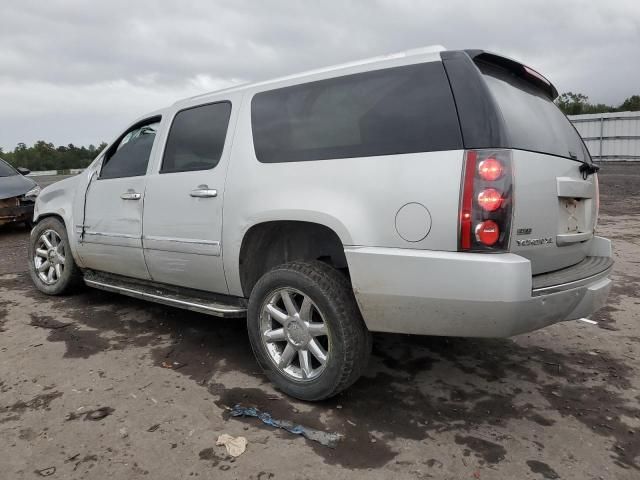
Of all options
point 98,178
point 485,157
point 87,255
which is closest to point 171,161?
point 98,178

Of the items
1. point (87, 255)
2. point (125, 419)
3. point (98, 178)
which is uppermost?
point (98, 178)

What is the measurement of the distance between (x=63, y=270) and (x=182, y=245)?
2.10m

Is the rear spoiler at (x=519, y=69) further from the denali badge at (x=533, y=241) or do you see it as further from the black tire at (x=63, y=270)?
the black tire at (x=63, y=270)

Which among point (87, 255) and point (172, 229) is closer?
point (172, 229)

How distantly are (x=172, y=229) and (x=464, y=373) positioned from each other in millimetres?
2246

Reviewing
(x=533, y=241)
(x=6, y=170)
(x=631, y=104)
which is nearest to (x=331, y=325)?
(x=533, y=241)

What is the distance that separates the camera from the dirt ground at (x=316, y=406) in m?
2.25

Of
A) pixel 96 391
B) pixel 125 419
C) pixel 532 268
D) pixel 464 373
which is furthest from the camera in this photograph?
pixel 464 373

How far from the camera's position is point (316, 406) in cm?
279

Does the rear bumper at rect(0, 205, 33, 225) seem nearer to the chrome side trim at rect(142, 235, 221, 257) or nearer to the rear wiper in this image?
the chrome side trim at rect(142, 235, 221, 257)

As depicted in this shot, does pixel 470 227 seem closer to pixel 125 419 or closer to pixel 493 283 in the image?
pixel 493 283

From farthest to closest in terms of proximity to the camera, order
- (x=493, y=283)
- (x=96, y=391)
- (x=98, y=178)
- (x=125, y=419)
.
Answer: (x=98, y=178)
(x=96, y=391)
(x=125, y=419)
(x=493, y=283)

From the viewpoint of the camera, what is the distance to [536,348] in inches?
144

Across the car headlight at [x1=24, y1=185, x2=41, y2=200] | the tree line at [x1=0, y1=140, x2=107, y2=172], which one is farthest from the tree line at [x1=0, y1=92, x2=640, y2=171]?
the car headlight at [x1=24, y1=185, x2=41, y2=200]
